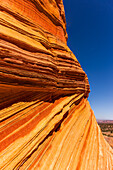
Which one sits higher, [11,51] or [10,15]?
[10,15]

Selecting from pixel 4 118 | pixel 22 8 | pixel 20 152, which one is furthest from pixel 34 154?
pixel 22 8

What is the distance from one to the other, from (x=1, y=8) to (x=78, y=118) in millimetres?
8890

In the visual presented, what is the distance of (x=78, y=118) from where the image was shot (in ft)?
27.3

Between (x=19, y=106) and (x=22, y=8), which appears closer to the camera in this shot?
(x=19, y=106)

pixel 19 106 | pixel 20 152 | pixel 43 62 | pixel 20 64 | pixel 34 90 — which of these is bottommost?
pixel 20 152

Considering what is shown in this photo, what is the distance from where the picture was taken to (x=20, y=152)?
4.16 metres

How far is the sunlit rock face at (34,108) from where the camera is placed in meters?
4.49

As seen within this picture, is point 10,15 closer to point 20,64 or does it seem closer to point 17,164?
point 20,64

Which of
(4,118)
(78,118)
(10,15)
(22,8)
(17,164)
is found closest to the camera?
(17,164)

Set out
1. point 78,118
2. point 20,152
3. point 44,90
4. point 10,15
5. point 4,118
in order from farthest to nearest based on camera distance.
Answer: point 78,118, point 44,90, point 10,15, point 4,118, point 20,152

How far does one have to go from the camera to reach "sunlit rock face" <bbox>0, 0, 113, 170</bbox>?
449 centimetres

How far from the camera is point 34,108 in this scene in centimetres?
590

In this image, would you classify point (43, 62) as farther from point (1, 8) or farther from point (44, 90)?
point (1, 8)

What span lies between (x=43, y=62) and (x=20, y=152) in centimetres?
471
